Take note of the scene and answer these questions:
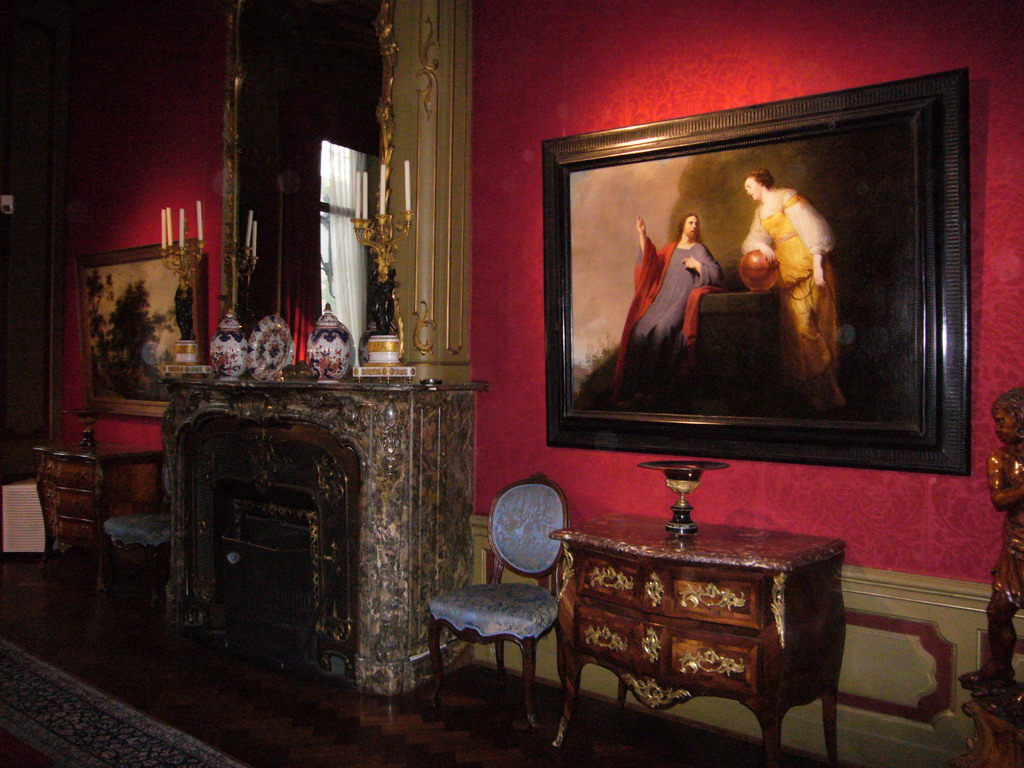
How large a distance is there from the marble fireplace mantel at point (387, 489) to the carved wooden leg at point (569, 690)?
83cm

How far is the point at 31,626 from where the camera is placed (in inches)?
166

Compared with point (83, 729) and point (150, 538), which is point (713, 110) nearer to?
point (83, 729)

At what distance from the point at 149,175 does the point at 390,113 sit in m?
2.79

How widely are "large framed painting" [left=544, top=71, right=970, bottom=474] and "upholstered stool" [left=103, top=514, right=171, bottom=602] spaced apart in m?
2.60

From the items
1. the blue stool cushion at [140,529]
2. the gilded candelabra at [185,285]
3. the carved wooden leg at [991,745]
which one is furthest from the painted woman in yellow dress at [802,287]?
the blue stool cushion at [140,529]

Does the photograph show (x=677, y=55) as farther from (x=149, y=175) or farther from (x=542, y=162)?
(x=149, y=175)

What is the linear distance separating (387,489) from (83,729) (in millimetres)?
1496

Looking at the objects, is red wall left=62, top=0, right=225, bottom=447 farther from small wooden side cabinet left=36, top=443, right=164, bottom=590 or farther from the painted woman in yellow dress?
the painted woman in yellow dress

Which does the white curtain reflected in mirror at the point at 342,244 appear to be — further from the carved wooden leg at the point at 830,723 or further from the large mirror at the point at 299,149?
the carved wooden leg at the point at 830,723

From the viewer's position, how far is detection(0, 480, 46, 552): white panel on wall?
18.8 ft

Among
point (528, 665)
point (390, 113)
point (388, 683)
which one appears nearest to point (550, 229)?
point (390, 113)

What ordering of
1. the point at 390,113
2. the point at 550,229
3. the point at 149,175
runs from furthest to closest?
the point at 149,175, the point at 390,113, the point at 550,229

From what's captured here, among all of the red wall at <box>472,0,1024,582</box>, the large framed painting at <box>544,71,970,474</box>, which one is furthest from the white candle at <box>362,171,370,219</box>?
the large framed painting at <box>544,71,970,474</box>

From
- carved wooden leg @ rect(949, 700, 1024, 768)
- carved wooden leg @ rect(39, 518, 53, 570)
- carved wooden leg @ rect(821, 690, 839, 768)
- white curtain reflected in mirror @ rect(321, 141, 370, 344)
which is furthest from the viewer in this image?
carved wooden leg @ rect(39, 518, 53, 570)
